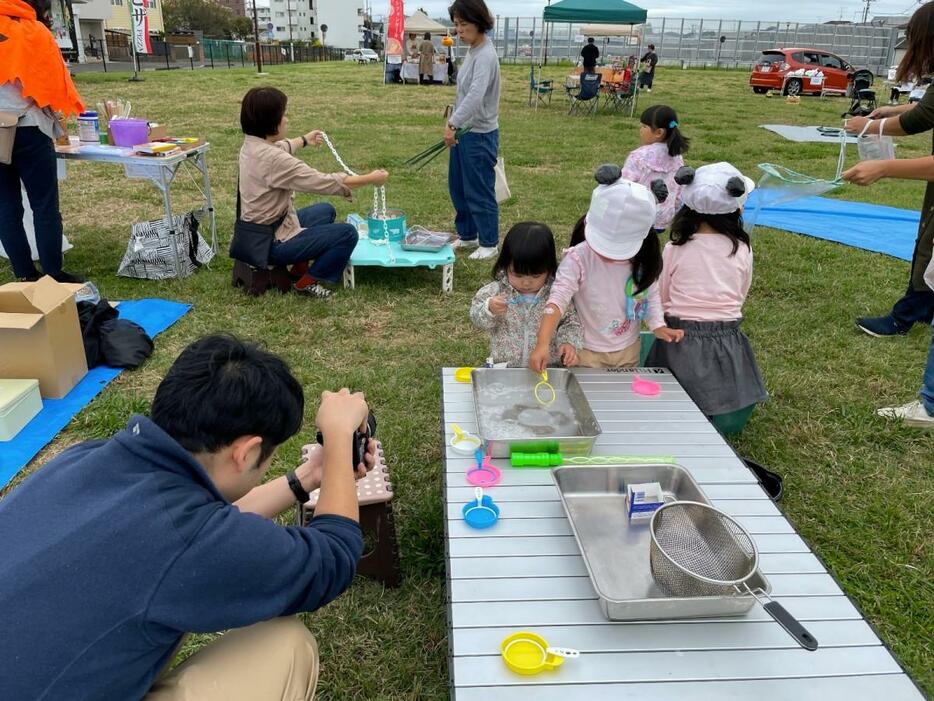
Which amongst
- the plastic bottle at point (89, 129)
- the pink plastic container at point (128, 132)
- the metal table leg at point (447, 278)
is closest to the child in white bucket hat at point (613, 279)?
the metal table leg at point (447, 278)

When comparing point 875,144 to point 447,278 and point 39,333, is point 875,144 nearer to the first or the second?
point 447,278

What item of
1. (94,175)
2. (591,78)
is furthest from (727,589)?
(591,78)

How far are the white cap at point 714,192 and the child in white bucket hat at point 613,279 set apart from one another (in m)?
0.13

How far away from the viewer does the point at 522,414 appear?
7.19ft

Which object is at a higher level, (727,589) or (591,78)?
(591,78)

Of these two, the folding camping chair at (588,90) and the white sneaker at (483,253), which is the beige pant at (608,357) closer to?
the white sneaker at (483,253)

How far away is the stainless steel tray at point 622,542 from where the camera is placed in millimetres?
1320

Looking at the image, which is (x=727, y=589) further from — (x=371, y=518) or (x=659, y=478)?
(x=371, y=518)

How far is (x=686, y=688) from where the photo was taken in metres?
1.21

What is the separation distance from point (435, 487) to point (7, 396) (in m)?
1.78

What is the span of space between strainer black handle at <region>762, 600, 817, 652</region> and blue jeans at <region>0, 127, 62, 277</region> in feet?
13.7

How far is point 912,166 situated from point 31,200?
14.7 ft

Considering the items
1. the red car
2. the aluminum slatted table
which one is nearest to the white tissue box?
the aluminum slatted table

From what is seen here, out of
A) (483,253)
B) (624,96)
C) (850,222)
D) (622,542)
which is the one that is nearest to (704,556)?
(622,542)
